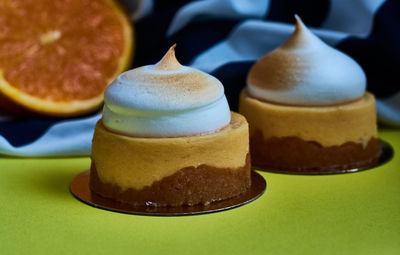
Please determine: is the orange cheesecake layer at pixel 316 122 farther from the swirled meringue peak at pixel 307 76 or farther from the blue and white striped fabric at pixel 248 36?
the blue and white striped fabric at pixel 248 36

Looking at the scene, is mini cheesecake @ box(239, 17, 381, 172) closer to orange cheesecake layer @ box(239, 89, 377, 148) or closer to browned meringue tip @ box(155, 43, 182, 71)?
orange cheesecake layer @ box(239, 89, 377, 148)

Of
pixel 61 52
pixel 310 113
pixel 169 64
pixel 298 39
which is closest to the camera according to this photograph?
pixel 169 64

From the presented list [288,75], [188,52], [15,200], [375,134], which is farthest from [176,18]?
[15,200]

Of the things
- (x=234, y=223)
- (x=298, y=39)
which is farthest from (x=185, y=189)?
(x=298, y=39)

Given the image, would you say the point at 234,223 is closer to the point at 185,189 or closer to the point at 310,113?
the point at 185,189

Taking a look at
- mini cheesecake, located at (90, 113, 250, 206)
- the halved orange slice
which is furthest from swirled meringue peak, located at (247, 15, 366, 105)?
the halved orange slice

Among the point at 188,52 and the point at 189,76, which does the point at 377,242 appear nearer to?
the point at 189,76

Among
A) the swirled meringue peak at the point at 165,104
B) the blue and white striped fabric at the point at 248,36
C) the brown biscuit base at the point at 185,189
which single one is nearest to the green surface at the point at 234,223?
the brown biscuit base at the point at 185,189
